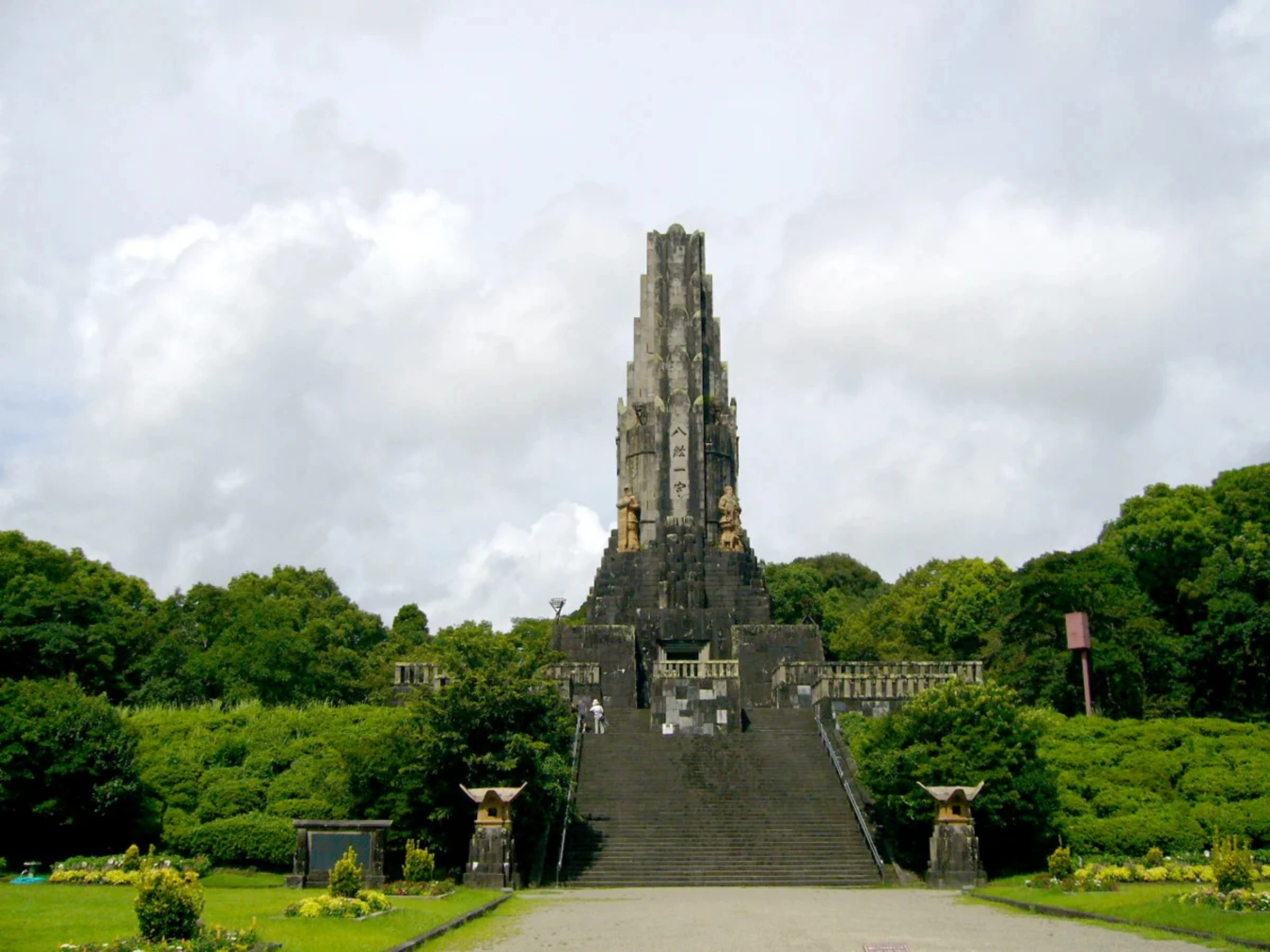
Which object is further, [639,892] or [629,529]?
[629,529]

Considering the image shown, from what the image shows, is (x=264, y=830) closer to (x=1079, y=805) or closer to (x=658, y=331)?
(x=1079, y=805)

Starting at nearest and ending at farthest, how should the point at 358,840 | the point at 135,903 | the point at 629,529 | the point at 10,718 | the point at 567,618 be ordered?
the point at 135,903, the point at 358,840, the point at 10,718, the point at 629,529, the point at 567,618

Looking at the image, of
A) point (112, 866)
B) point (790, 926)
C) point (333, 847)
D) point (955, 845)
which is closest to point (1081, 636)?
point (955, 845)

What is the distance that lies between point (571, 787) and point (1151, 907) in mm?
14451

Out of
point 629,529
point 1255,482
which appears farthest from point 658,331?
point 1255,482

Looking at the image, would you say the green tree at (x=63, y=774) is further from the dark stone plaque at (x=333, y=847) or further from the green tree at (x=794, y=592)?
the green tree at (x=794, y=592)

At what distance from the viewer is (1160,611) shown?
50.4 metres

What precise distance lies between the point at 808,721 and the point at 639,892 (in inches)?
507

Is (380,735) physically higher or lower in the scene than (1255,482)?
lower

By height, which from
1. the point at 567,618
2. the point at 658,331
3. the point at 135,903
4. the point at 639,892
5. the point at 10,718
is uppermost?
the point at 658,331

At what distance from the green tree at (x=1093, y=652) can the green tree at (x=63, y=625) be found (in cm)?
3138

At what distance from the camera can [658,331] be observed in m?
49.6

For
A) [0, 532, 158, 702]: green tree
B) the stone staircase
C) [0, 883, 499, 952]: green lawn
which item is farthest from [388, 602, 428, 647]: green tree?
[0, 883, 499, 952]: green lawn

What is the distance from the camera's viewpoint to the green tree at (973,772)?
25.2 meters
